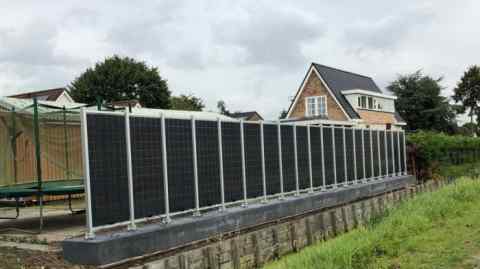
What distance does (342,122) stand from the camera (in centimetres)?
4166

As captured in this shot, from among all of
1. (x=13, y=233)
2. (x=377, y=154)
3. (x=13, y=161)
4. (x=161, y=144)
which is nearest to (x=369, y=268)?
(x=161, y=144)

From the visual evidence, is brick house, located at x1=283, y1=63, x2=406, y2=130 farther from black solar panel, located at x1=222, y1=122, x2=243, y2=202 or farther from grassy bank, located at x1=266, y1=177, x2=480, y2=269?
black solar panel, located at x1=222, y1=122, x2=243, y2=202

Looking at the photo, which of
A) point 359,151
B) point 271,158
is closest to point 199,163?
point 271,158

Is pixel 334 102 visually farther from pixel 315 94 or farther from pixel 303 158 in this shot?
pixel 303 158

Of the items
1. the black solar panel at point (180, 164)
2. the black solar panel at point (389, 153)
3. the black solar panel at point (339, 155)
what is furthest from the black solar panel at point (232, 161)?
the black solar panel at point (389, 153)

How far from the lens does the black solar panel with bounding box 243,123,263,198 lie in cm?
1299

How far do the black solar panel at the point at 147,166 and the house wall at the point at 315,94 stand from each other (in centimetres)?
3564

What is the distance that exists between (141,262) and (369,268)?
3.77 m

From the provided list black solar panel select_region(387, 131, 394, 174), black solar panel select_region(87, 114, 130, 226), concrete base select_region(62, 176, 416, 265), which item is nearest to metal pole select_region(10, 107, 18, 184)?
black solar panel select_region(87, 114, 130, 226)

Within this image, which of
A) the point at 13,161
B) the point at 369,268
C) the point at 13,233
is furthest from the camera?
the point at 13,161

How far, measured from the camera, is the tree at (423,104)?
64.8 meters

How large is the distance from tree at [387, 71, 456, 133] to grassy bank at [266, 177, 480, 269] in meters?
54.3

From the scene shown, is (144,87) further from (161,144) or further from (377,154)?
(161,144)

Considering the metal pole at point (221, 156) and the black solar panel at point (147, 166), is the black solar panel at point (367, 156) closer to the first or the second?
the metal pole at point (221, 156)
